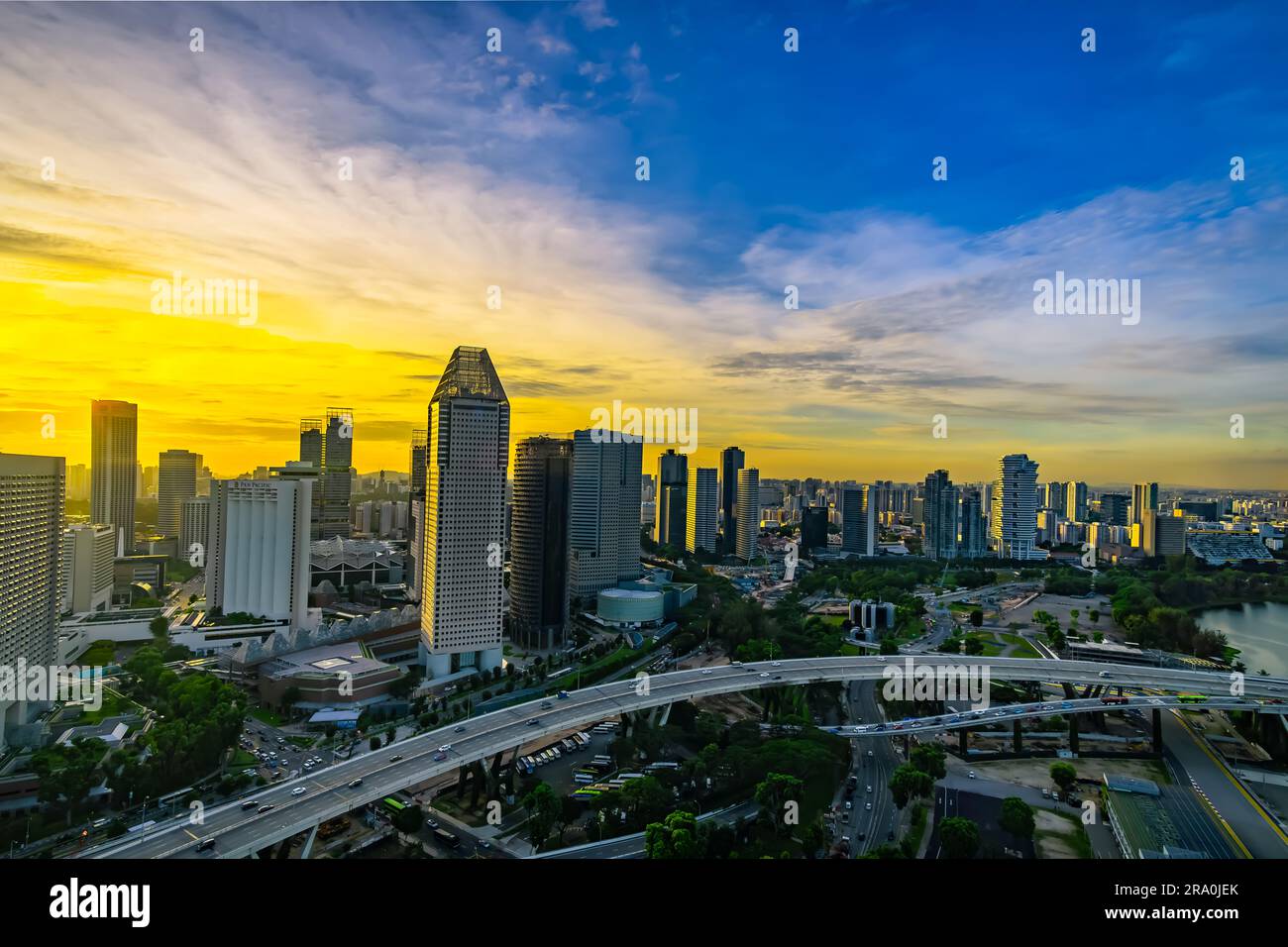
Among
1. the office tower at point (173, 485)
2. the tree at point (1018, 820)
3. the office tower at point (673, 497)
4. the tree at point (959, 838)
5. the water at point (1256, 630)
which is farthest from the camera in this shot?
the office tower at point (673, 497)

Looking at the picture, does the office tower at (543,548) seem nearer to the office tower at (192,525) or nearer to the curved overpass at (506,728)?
the curved overpass at (506,728)

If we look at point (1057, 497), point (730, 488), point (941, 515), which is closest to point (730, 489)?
point (730, 488)

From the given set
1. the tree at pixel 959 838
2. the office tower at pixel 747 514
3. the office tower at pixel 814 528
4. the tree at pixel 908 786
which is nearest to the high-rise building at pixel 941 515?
the office tower at pixel 814 528

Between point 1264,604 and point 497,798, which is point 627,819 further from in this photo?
point 1264,604

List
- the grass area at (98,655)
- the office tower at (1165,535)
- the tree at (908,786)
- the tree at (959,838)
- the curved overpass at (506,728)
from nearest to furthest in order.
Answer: the curved overpass at (506,728)
the tree at (959,838)
the tree at (908,786)
the grass area at (98,655)
the office tower at (1165,535)

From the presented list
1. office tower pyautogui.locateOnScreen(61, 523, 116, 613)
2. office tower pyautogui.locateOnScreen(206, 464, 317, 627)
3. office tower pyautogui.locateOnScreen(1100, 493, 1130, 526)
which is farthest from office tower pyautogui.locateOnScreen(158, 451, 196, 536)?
office tower pyautogui.locateOnScreen(1100, 493, 1130, 526)
